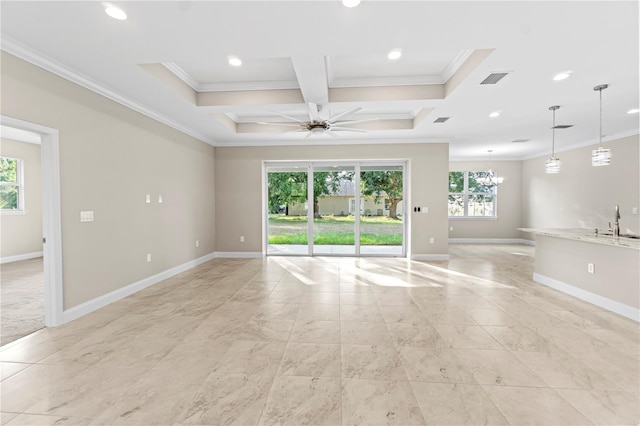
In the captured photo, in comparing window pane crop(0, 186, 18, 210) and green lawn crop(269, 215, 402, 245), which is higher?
window pane crop(0, 186, 18, 210)

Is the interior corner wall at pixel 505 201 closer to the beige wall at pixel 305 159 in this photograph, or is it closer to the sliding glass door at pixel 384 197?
the beige wall at pixel 305 159

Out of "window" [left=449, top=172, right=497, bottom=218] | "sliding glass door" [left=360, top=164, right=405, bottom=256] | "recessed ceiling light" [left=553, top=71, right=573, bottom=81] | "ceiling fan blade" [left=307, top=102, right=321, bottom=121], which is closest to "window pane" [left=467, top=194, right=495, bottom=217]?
"window" [left=449, top=172, right=497, bottom=218]

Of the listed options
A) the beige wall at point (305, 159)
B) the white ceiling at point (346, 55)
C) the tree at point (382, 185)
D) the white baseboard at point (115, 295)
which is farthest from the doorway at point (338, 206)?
the white baseboard at point (115, 295)

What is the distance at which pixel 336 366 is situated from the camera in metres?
2.30

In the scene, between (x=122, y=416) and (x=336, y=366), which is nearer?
(x=122, y=416)

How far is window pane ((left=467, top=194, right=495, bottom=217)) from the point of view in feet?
31.3

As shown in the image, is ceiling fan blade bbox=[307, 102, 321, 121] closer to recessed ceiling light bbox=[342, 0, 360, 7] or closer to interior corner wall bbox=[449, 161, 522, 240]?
recessed ceiling light bbox=[342, 0, 360, 7]

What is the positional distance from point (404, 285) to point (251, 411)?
132 inches

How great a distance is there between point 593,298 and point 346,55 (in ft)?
14.8

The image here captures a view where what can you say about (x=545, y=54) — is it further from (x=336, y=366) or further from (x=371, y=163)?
(x=371, y=163)

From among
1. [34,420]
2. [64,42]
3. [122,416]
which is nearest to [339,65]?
[64,42]

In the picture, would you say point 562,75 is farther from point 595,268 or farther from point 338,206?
point 338,206

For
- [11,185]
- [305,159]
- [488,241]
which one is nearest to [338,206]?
[305,159]

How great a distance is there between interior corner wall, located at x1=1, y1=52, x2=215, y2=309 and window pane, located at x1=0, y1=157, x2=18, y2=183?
452cm
